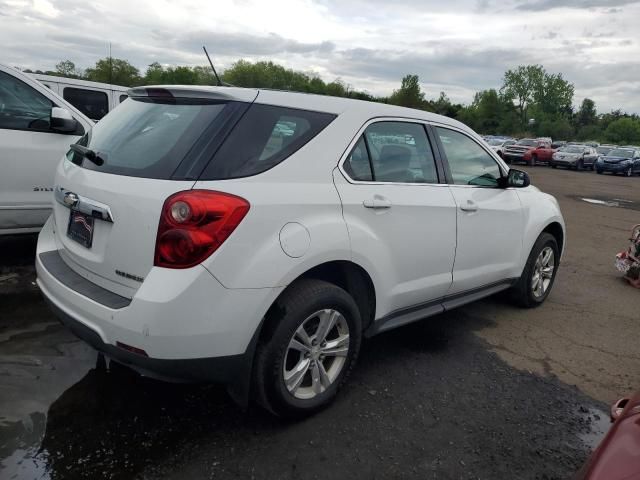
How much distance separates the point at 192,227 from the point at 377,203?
3.76ft

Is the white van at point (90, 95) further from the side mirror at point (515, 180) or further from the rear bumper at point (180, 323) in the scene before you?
the rear bumper at point (180, 323)

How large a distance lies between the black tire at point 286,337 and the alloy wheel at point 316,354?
1.5 inches

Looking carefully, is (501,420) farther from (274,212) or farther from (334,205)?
(274,212)

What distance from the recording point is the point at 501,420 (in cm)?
302

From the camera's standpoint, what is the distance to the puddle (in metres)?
14.8

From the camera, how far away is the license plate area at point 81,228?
269 centimetres

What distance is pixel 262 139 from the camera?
8.64 feet

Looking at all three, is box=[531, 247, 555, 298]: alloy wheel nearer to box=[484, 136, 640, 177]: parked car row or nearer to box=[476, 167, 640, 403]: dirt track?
box=[476, 167, 640, 403]: dirt track

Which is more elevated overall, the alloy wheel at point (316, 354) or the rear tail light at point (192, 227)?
the rear tail light at point (192, 227)

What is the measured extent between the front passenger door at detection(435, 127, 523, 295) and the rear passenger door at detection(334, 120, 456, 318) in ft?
0.49

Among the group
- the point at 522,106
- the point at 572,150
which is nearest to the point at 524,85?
the point at 522,106

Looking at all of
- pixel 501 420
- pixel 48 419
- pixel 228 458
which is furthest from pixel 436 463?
pixel 48 419

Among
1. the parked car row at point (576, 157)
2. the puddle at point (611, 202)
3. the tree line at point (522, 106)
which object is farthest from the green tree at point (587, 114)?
the puddle at point (611, 202)

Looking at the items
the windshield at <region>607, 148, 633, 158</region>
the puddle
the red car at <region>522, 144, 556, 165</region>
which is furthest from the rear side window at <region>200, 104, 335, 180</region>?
the windshield at <region>607, 148, 633, 158</region>
